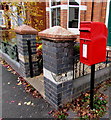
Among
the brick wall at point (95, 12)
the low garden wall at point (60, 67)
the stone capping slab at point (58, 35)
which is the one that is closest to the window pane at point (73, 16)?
the brick wall at point (95, 12)

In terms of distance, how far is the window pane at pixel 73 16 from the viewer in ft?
22.0

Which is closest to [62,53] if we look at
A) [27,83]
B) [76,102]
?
[76,102]

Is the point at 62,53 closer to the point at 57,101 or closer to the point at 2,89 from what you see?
the point at 57,101

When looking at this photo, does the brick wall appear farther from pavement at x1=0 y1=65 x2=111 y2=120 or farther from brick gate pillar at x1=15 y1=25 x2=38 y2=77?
pavement at x1=0 y1=65 x2=111 y2=120

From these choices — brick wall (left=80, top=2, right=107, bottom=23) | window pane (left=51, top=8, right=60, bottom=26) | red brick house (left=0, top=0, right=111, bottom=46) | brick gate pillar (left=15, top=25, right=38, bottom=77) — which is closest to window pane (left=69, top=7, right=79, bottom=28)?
red brick house (left=0, top=0, right=111, bottom=46)

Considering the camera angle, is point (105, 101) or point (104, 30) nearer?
point (104, 30)

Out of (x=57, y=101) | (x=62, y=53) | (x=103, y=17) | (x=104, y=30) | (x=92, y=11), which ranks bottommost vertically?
(x=57, y=101)

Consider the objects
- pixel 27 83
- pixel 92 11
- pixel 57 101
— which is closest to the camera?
pixel 57 101

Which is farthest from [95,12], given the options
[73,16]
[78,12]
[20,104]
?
[20,104]

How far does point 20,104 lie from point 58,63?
4.71 feet

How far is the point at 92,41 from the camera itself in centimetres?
193

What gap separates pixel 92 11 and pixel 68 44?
4.82m

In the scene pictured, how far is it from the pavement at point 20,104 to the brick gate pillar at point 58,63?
0.88 feet

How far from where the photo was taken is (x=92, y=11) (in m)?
6.22
